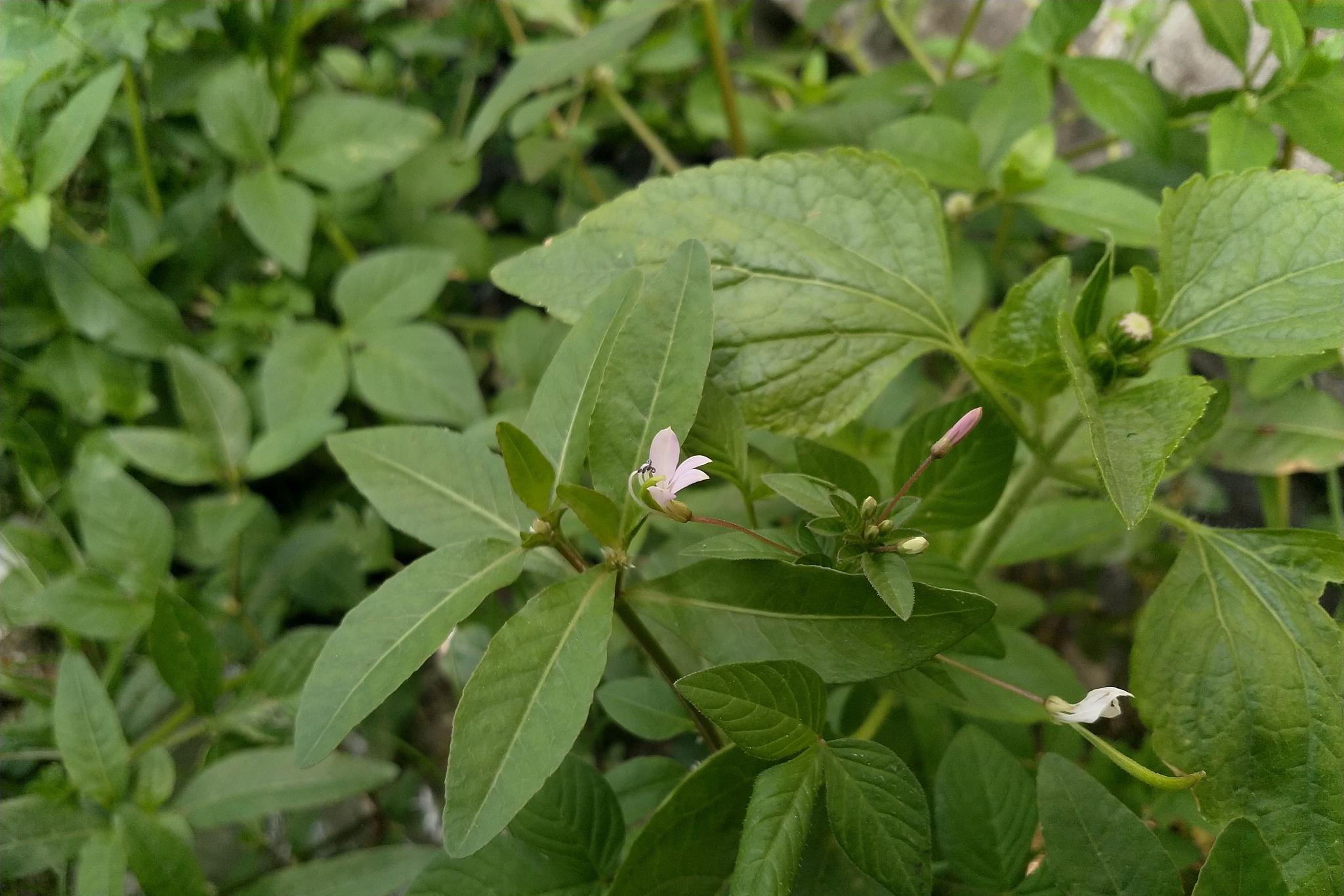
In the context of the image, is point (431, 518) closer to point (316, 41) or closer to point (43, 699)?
point (43, 699)

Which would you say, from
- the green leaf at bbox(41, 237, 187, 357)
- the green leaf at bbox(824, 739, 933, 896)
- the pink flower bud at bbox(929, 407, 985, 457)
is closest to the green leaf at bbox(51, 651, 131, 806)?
the green leaf at bbox(41, 237, 187, 357)

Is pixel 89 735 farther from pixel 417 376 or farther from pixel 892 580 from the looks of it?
pixel 892 580

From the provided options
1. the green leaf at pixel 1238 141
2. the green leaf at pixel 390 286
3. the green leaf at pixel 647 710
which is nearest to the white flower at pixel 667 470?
the green leaf at pixel 647 710

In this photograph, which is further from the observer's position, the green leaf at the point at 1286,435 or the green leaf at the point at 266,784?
the green leaf at the point at 1286,435

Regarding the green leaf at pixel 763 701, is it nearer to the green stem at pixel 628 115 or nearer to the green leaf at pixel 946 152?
the green leaf at pixel 946 152

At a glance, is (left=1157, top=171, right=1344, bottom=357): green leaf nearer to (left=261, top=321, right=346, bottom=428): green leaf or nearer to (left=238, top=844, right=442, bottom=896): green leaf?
(left=238, top=844, right=442, bottom=896): green leaf
